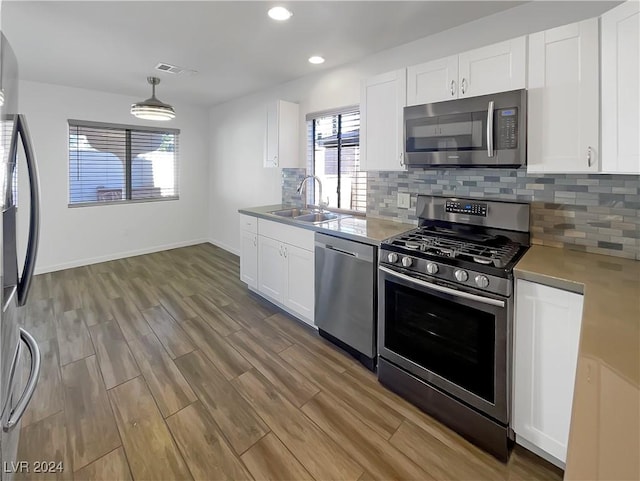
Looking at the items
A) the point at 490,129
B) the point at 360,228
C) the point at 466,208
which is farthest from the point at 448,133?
the point at 360,228

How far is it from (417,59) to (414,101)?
684 millimetres

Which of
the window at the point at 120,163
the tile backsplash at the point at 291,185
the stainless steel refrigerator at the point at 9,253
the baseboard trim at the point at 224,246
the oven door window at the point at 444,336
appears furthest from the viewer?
the baseboard trim at the point at 224,246

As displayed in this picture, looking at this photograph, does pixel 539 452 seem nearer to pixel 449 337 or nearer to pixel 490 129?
pixel 449 337

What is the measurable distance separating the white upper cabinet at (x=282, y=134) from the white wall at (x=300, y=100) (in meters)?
0.10

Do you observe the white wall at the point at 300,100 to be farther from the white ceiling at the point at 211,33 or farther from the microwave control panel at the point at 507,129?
the microwave control panel at the point at 507,129

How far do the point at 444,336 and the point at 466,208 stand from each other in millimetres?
976

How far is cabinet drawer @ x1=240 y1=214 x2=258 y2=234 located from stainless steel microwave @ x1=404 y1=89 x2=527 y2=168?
1.77 meters

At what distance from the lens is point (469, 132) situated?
2.03 metres

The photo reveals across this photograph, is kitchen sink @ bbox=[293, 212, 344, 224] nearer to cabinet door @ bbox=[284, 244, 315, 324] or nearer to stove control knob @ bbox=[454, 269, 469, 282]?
cabinet door @ bbox=[284, 244, 315, 324]

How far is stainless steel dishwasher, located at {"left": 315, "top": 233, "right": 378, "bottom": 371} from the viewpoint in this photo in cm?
231

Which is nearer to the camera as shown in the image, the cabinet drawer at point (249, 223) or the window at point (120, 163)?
the cabinet drawer at point (249, 223)

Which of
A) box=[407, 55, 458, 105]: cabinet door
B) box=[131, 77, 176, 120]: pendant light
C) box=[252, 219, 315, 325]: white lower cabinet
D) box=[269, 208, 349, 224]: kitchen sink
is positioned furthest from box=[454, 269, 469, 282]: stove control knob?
box=[131, 77, 176, 120]: pendant light

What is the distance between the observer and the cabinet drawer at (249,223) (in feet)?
11.4

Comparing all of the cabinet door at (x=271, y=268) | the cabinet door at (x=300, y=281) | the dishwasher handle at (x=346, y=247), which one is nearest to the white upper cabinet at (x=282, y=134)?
the cabinet door at (x=271, y=268)
